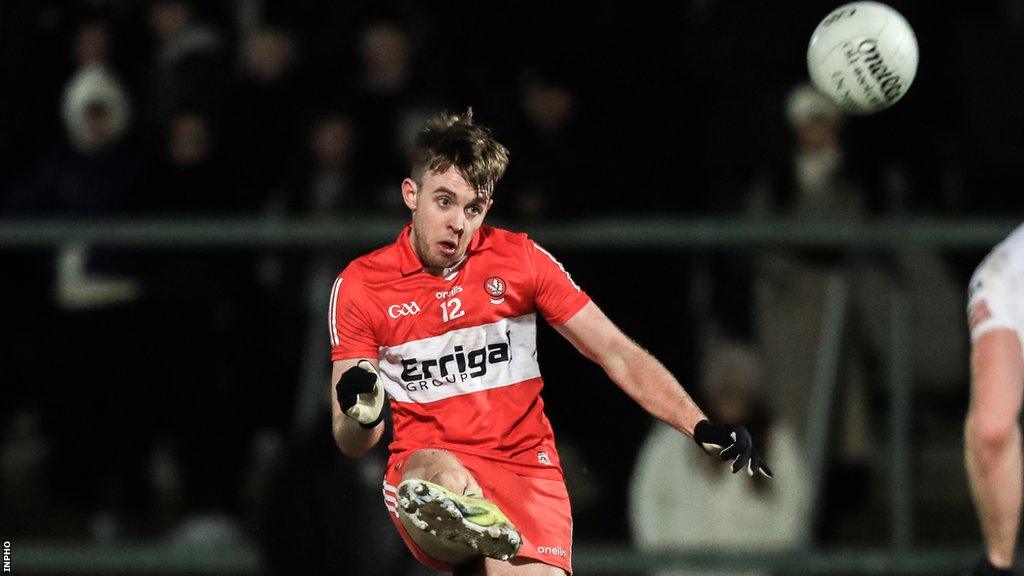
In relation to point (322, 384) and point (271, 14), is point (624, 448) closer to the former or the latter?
point (322, 384)

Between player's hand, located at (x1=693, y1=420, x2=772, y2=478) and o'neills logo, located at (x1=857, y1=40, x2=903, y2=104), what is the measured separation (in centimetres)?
112

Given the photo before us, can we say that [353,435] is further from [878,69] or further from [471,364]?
[878,69]

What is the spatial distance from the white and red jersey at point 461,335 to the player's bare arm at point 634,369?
48 mm

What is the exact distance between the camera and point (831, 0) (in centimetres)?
750

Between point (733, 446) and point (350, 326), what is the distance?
0.94 meters

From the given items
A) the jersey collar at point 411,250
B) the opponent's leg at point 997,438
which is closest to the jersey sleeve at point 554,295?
the jersey collar at point 411,250

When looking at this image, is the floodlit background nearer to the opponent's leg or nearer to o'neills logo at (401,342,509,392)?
the opponent's leg

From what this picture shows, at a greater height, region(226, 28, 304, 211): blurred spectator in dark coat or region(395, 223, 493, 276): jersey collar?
region(226, 28, 304, 211): blurred spectator in dark coat

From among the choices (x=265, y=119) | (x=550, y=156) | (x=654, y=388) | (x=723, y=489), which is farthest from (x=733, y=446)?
(x=265, y=119)

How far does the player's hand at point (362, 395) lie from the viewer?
3.94 meters

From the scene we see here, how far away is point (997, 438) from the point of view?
5160 millimetres

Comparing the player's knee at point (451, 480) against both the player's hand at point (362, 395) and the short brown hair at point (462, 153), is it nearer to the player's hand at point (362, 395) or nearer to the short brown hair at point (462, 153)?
the player's hand at point (362, 395)

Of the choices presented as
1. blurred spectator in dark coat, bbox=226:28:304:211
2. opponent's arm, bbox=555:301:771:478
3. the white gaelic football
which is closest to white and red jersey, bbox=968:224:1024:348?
the white gaelic football

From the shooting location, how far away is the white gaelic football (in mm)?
4738
